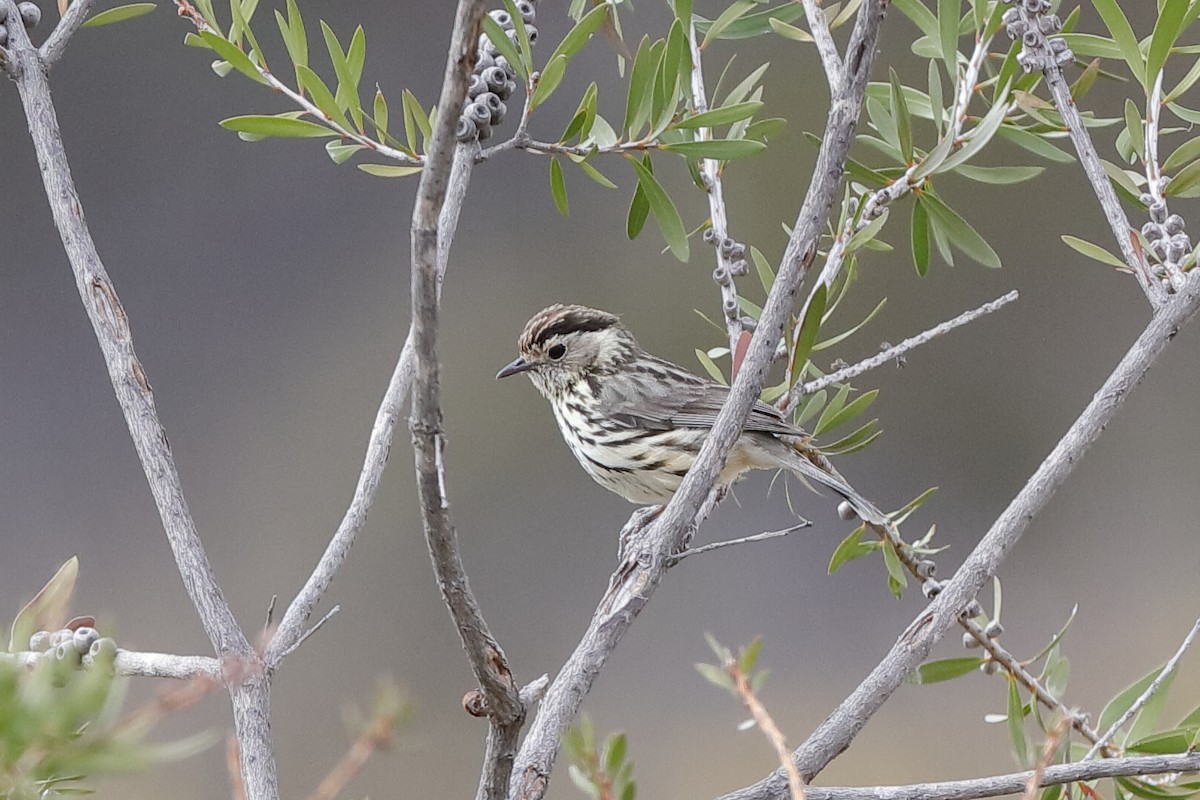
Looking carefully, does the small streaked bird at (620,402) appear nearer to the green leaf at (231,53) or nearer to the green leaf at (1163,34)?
the green leaf at (1163,34)

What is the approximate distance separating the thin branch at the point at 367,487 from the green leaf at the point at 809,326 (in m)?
0.35

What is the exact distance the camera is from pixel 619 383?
228 centimetres

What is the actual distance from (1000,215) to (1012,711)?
10.4 ft

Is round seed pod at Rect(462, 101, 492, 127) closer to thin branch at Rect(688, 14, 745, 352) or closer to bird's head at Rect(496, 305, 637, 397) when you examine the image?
thin branch at Rect(688, 14, 745, 352)

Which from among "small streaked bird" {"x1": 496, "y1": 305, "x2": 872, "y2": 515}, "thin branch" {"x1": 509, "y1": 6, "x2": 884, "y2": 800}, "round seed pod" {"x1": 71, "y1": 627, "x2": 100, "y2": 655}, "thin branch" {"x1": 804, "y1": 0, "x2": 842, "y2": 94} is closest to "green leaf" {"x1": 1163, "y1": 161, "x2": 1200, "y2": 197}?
"thin branch" {"x1": 804, "y1": 0, "x2": 842, "y2": 94}

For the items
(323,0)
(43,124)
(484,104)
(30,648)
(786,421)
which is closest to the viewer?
(30,648)

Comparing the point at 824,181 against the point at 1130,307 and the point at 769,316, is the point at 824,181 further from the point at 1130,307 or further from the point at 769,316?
the point at 1130,307

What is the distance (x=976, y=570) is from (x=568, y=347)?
133 cm

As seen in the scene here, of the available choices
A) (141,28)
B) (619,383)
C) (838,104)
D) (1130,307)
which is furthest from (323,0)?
(838,104)

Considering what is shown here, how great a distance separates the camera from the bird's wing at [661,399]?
7.10ft

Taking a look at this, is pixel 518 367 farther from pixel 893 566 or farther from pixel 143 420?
pixel 143 420

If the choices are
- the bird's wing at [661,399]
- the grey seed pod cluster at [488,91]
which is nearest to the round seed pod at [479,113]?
the grey seed pod cluster at [488,91]

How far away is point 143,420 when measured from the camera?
108 cm

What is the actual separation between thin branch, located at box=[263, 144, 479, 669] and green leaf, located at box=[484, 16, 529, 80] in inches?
4.6
